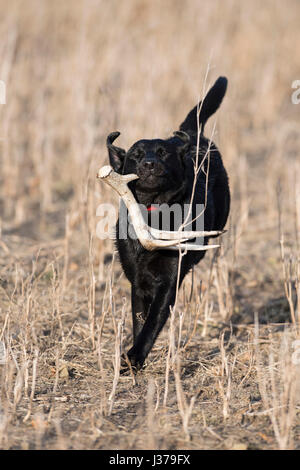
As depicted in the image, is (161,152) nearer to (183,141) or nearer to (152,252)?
(183,141)

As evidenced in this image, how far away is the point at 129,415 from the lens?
3.37 metres

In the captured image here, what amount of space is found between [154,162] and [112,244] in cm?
211

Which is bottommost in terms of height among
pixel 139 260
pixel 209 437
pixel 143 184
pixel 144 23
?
pixel 209 437

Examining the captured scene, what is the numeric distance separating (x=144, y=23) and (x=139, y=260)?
7.69m

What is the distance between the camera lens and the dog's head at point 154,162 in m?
3.94

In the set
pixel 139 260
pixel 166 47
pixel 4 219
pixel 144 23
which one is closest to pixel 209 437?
pixel 139 260

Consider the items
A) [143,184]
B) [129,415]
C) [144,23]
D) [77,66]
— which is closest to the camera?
[129,415]

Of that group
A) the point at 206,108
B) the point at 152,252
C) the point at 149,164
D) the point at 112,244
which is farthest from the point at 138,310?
the point at 112,244

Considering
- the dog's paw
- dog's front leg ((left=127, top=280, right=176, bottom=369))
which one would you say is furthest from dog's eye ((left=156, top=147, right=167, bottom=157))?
the dog's paw

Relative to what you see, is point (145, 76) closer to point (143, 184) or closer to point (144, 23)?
point (144, 23)

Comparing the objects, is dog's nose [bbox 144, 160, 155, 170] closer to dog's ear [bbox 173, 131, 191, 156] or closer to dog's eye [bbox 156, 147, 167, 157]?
dog's eye [bbox 156, 147, 167, 157]

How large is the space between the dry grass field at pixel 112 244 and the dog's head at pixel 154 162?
356 mm

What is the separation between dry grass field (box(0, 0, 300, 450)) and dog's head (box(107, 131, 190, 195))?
0.36 meters

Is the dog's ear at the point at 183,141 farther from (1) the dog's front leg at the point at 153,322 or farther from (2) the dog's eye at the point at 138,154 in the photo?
(1) the dog's front leg at the point at 153,322
